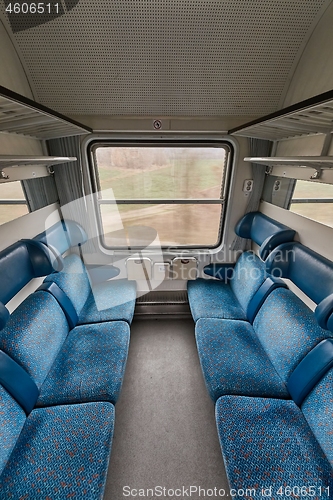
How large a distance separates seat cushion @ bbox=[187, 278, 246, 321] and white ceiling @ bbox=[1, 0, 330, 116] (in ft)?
6.90

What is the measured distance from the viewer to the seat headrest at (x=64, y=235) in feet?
7.47

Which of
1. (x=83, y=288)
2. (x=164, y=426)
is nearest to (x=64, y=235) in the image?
(x=83, y=288)

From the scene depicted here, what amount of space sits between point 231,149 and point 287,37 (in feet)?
3.29

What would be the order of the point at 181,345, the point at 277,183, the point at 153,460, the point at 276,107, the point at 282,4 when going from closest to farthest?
the point at 282,4
the point at 153,460
the point at 276,107
the point at 277,183
the point at 181,345

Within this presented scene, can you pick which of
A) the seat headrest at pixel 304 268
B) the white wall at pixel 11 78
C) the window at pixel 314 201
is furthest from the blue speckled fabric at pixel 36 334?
the window at pixel 314 201

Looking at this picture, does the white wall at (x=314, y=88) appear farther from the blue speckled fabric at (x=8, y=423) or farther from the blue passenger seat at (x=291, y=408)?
the blue speckled fabric at (x=8, y=423)

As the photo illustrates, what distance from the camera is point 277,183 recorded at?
2.42 meters

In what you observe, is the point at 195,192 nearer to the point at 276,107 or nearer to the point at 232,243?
the point at 232,243

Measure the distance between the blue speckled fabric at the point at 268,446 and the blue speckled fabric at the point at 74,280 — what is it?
5.80 feet

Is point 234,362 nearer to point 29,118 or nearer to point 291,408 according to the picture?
point 291,408

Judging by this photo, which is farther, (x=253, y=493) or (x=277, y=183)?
(x=277, y=183)

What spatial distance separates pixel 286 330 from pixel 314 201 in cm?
123

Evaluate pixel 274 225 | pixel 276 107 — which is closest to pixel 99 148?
pixel 276 107

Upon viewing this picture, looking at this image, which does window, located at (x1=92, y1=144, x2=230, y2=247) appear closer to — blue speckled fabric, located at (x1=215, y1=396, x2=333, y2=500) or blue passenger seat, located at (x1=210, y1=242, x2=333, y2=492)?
blue passenger seat, located at (x1=210, y1=242, x2=333, y2=492)
